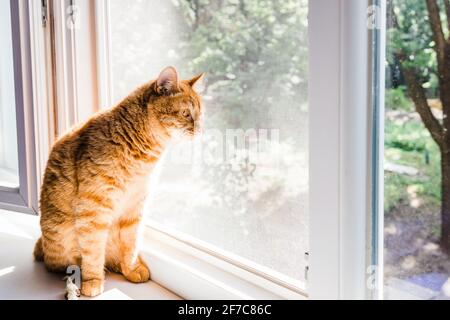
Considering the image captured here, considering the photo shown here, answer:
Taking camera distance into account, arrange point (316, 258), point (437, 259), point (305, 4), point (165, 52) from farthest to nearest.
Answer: point (165, 52), point (305, 4), point (316, 258), point (437, 259)

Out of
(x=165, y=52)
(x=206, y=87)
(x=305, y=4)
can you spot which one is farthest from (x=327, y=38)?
(x=165, y=52)

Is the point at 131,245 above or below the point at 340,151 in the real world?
below

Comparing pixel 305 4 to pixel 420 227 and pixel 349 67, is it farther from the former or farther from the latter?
pixel 420 227

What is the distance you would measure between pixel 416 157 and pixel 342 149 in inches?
4.7

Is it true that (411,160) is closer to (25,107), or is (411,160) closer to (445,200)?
(445,200)

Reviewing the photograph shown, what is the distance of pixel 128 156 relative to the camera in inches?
46.4

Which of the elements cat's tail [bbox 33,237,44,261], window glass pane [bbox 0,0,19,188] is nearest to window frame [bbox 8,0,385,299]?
cat's tail [bbox 33,237,44,261]

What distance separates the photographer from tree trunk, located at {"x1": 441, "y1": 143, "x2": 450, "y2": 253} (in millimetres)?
732

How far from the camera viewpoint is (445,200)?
Result: 0.74m

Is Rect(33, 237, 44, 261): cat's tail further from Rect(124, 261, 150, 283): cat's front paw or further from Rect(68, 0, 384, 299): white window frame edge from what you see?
Rect(68, 0, 384, 299): white window frame edge

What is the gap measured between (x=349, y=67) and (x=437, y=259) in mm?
344

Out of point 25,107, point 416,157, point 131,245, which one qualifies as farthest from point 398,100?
point 25,107

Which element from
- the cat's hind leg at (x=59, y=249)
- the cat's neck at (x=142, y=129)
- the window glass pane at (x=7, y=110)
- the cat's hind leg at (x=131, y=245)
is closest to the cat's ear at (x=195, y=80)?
the cat's neck at (x=142, y=129)

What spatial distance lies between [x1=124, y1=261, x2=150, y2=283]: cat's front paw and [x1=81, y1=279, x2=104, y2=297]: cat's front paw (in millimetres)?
104
